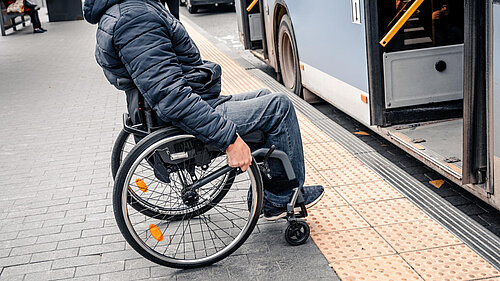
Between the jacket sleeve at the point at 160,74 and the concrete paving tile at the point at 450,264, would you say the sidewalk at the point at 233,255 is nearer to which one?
the concrete paving tile at the point at 450,264

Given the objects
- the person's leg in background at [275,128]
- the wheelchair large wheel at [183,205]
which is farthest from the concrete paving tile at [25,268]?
the person's leg in background at [275,128]

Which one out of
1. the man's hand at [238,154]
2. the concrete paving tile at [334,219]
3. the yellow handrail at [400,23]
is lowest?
the concrete paving tile at [334,219]

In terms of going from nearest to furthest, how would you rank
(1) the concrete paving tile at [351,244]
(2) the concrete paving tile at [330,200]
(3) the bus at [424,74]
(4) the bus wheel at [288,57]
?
(1) the concrete paving tile at [351,244] < (3) the bus at [424,74] < (2) the concrete paving tile at [330,200] < (4) the bus wheel at [288,57]

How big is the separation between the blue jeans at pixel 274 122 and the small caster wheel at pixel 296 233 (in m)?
0.16

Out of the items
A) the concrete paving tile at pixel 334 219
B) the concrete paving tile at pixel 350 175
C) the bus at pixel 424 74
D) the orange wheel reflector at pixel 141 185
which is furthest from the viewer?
the concrete paving tile at pixel 350 175

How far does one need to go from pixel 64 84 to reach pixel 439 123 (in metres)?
6.63

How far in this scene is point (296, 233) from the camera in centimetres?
362

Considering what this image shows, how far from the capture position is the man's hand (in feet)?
10.5

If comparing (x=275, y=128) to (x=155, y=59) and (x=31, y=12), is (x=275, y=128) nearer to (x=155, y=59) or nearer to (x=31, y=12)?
(x=155, y=59)

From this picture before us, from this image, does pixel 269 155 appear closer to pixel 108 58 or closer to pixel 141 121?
pixel 141 121

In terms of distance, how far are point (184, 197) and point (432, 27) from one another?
8.84ft

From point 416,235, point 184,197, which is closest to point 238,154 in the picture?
point 184,197

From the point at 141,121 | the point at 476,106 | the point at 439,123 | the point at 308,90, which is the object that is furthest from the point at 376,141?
the point at 141,121

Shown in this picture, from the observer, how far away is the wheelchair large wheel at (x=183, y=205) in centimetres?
323
